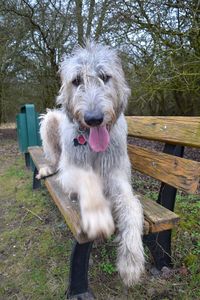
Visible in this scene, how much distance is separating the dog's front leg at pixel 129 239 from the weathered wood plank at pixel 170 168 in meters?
0.36

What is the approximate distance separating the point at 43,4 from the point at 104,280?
30.8 feet

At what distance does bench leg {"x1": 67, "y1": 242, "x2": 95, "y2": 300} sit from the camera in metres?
2.55

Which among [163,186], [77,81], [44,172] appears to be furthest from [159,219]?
[44,172]

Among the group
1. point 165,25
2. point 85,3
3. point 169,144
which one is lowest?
point 169,144

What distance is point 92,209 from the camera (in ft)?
6.90

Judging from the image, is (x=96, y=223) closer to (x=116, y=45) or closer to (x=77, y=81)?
(x=77, y=81)

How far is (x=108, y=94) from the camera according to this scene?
246cm

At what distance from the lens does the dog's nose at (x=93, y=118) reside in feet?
7.47

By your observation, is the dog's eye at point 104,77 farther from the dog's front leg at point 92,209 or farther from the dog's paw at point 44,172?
the dog's paw at point 44,172

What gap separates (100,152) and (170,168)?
596 mm

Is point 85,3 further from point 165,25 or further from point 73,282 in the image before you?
point 73,282

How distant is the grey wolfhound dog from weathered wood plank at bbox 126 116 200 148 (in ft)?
0.95

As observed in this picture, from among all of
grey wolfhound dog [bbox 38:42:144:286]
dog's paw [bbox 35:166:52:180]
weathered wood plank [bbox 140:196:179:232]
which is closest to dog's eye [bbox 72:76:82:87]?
grey wolfhound dog [bbox 38:42:144:286]

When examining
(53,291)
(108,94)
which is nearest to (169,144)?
(108,94)
